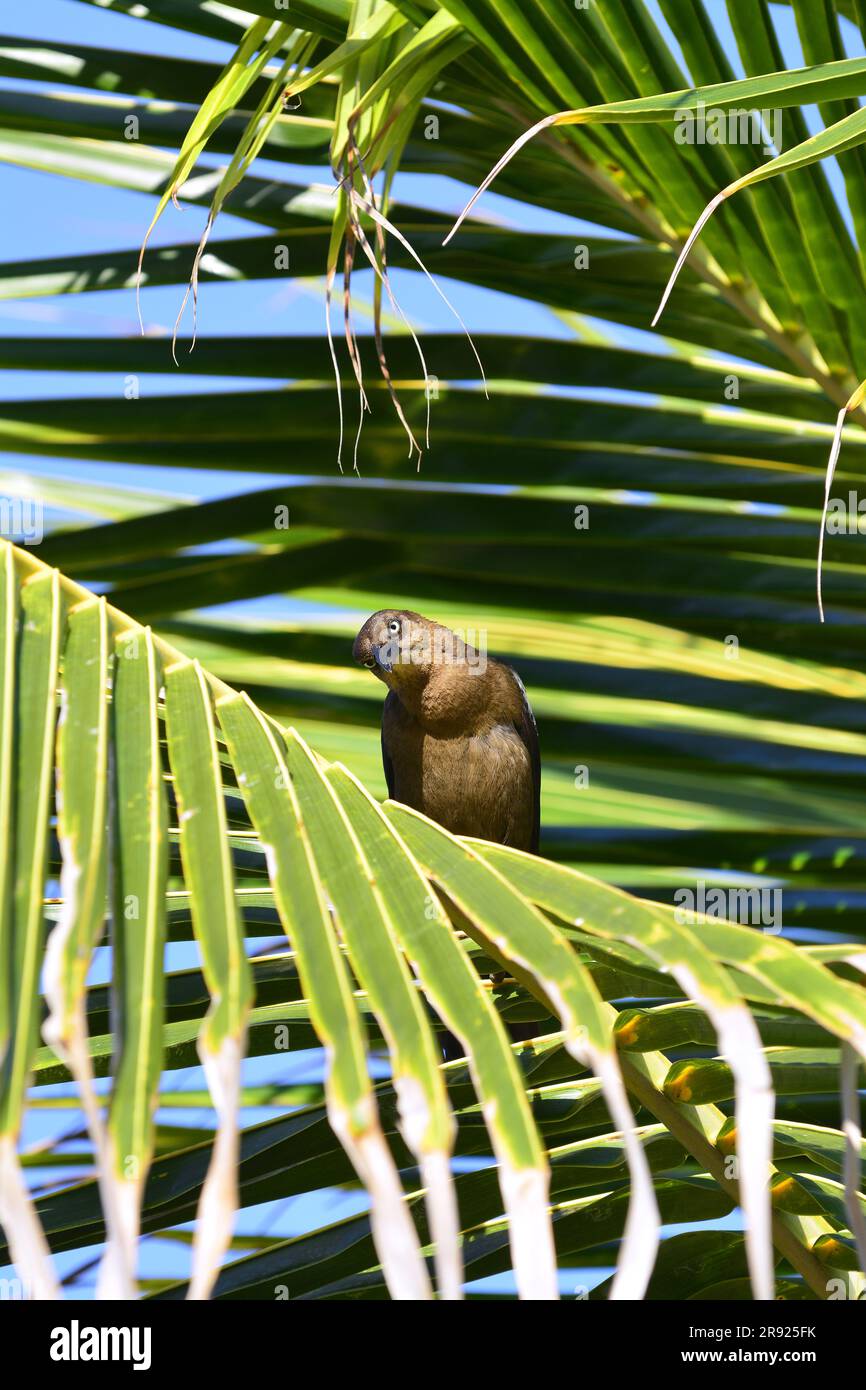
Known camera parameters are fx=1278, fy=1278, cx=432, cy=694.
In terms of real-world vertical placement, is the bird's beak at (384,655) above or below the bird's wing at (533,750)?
above

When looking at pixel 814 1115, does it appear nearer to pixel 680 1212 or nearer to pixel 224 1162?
pixel 680 1212

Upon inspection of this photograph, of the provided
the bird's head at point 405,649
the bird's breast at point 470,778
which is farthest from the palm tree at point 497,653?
the bird's breast at point 470,778

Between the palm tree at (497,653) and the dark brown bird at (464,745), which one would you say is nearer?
the palm tree at (497,653)

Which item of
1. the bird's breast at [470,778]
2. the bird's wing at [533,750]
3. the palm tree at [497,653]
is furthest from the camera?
the bird's breast at [470,778]

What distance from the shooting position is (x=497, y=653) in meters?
2.49

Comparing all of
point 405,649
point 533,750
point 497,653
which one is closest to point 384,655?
point 405,649

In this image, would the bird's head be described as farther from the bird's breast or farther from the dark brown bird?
the bird's breast

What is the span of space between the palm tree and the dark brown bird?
0.47 feet

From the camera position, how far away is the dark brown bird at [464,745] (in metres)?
2.77

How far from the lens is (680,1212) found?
1638 mm

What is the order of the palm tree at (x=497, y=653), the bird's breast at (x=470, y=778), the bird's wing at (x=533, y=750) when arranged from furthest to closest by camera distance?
the bird's breast at (x=470, y=778), the bird's wing at (x=533, y=750), the palm tree at (x=497, y=653)

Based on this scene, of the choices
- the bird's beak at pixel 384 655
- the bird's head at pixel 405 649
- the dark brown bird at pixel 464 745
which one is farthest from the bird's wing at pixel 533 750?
the bird's beak at pixel 384 655

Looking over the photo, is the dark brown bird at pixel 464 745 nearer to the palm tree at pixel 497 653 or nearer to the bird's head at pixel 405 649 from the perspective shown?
the bird's head at pixel 405 649
